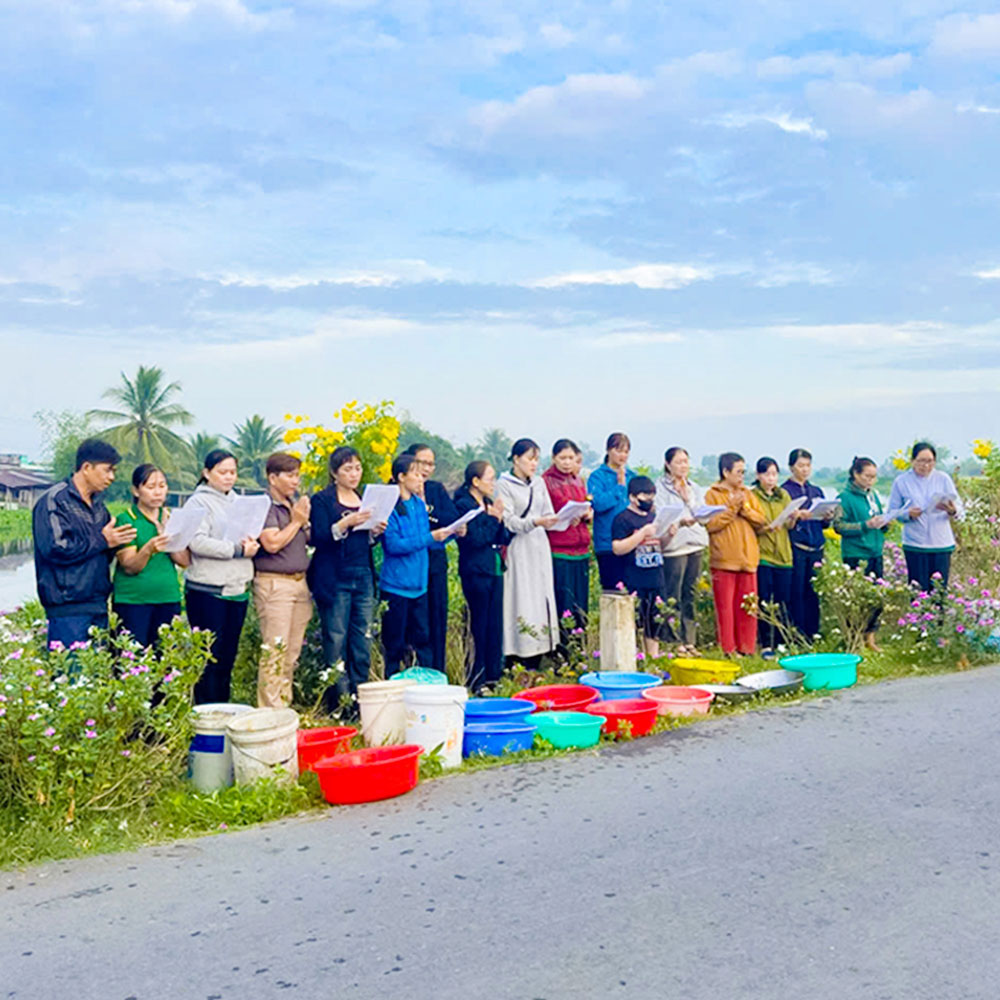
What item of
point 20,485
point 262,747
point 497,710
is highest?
point 20,485

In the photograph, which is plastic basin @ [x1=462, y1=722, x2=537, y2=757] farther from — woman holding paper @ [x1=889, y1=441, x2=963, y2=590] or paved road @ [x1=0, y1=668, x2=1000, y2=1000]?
woman holding paper @ [x1=889, y1=441, x2=963, y2=590]

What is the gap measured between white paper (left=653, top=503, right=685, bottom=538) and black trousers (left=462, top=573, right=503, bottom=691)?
4.47ft

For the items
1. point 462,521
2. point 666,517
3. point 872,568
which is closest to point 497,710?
point 462,521

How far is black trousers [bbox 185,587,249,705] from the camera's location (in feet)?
23.6

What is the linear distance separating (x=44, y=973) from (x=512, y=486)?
5400mm

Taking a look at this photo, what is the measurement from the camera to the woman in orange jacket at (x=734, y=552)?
385 inches

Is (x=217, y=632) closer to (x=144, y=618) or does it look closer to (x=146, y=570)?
(x=144, y=618)

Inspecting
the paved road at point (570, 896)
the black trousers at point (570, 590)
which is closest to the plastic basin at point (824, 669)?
the black trousers at point (570, 590)

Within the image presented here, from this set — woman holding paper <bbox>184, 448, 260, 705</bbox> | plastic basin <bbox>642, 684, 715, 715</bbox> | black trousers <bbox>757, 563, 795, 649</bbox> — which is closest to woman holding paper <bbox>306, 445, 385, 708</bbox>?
woman holding paper <bbox>184, 448, 260, 705</bbox>

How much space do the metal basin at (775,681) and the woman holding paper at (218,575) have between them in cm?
354

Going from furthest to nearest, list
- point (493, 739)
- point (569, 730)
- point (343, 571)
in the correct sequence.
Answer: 1. point (343, 571)
2. point (569, 730)
3. point (493, 739)

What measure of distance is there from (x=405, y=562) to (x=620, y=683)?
1682 mm

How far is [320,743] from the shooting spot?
6.25m

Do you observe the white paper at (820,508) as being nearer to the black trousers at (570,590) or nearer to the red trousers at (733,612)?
the red trousers at (733,612)
